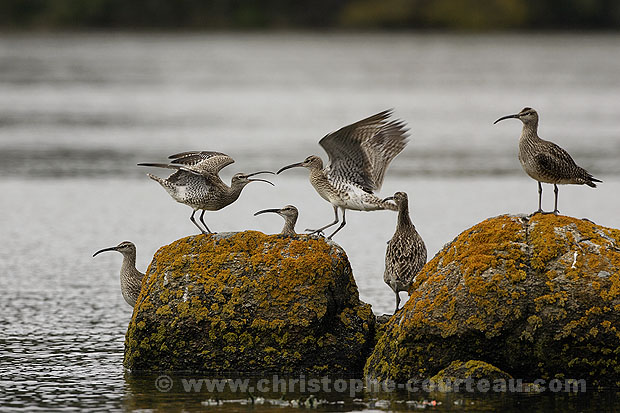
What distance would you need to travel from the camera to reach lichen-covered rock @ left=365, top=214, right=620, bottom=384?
11469 millimetres

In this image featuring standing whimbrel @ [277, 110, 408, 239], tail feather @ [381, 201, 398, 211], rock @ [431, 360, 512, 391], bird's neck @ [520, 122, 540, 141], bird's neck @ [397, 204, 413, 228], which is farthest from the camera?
standing whimbrel @ [277, 110, 408, 239]

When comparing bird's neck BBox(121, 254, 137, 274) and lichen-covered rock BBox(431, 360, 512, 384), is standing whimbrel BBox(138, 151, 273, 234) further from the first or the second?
lichen-covered rock BBox(431, 360, 512, 384)

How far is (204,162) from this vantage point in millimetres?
14000

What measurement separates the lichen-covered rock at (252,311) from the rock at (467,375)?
1.35 m

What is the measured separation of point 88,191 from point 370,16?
435 feet

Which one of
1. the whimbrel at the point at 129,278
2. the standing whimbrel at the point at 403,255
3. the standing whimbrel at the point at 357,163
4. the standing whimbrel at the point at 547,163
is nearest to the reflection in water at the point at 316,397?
the standing whimbrel at the point at 403,255

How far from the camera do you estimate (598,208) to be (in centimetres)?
2530

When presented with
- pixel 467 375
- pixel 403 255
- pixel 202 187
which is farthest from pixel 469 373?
pixel 202 187

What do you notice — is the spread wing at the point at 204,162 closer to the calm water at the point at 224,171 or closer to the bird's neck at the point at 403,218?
the bird's neck at the point at 403,218

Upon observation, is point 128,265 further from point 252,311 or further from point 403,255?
point 403,255

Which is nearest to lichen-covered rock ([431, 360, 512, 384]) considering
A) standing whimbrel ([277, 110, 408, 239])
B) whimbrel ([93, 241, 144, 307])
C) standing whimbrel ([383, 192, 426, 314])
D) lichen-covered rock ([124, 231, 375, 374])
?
lichen-covered rock ([124, 231, 375, 374])

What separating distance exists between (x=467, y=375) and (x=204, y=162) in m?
4.27

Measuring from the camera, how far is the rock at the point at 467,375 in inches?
451

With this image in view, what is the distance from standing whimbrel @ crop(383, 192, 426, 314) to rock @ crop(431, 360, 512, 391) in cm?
166
